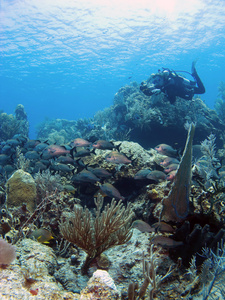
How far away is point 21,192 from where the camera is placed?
4.36 metres

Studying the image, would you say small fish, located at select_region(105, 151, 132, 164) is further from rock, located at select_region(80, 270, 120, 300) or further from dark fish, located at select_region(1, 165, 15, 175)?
dark fish, located at select_region(1, 165, 15, 175)

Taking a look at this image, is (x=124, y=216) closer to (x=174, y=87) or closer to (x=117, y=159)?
(x=117, y=159)

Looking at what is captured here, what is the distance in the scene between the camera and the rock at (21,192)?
4.28m

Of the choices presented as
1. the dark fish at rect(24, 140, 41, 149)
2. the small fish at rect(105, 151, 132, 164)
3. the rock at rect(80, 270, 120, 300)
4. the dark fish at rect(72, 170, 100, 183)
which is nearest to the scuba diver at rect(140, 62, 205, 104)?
the small fish at rect(105, 151, 132, 164)

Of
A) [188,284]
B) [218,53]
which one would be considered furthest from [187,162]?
[218,53]

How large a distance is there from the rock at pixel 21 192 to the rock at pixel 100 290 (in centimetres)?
287

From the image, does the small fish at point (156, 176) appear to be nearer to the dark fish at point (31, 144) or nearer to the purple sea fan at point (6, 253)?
the purple sea fan at point (6, 253)

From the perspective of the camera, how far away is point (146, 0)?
20297 mm

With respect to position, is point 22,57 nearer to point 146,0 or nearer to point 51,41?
point 51,41

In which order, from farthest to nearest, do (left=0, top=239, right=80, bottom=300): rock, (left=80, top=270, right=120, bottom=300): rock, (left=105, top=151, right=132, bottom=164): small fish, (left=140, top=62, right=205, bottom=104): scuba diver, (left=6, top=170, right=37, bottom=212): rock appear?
(left=140, top=62, right=205, bottom=104): scuba diver, (left=105, top=151, right=132, bottom=164): small fish, (left=6, top=170, right=37, bottom=212): rock, (left=80, top=270, right=120, bottom=300): rock, (left=0, top=239, right=80, bottom=300): rock

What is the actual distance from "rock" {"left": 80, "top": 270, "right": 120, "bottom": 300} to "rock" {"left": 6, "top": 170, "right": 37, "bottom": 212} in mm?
2875

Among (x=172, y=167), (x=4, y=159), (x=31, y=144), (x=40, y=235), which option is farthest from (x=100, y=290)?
(x=31, y=144)

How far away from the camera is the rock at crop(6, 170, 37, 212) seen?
4277 mm

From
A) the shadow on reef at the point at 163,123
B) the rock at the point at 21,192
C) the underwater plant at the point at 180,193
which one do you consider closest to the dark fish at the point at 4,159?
the rock at the point at 21,192
